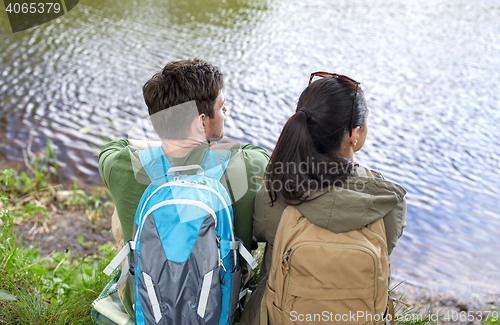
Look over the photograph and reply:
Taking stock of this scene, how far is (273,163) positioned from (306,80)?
18.5 feet

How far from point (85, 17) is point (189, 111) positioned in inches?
349

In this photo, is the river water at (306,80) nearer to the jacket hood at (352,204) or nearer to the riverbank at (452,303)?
the riverbank at (452,303)

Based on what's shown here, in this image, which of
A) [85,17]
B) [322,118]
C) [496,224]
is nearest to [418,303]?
[496,224]

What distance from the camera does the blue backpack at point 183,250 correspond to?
146cm

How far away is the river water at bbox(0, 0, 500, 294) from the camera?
4.27 m

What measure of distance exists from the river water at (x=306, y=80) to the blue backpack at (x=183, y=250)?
2538 millimetres

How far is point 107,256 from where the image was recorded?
Answer: 2.98 m

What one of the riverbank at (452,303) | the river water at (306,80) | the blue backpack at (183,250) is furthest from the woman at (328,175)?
the river water at (306,80)

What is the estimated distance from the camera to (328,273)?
1435 mm

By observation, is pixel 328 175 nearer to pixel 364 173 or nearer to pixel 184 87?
pixel 364 173

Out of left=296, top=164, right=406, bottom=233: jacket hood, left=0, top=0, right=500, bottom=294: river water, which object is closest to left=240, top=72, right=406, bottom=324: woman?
left=296, top=164, right=406, bottom=233: jacket hood

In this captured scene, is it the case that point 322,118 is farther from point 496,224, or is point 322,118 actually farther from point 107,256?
point 496,224

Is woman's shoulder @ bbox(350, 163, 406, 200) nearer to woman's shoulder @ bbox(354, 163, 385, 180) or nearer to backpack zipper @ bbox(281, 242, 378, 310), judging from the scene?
woman's shoulder @ bbox(354, 163, 385, 180)

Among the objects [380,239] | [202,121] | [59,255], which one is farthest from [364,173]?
[59,255]
